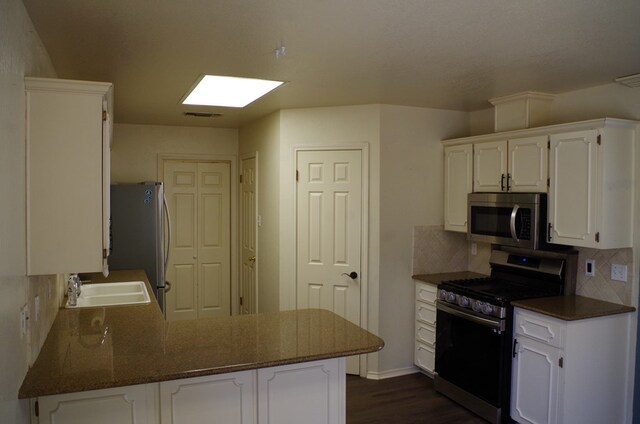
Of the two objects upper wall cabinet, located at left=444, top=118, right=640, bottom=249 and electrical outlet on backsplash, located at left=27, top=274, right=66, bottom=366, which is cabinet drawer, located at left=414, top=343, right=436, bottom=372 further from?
electrical outlet on backsplash, located at left=27, top=274, right=66, bottom=366

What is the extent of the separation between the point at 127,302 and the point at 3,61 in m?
2.43

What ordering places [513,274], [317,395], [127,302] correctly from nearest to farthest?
[317,395]
[127,302]
[513,274]

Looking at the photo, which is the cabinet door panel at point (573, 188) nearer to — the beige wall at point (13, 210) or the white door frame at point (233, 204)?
the beige wall at point (13, 210)

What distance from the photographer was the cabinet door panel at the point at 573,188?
124 inches

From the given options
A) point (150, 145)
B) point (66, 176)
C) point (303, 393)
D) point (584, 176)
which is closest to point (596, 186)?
point (584, 176)

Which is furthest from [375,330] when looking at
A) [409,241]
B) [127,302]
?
[127,302]

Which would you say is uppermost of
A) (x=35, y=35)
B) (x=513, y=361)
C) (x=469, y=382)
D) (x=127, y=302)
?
(x=35, y=35)

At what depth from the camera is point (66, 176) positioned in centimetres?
199

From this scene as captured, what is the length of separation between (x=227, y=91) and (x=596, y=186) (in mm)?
2618

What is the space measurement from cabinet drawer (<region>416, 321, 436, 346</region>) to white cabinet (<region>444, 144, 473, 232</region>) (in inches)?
34.3

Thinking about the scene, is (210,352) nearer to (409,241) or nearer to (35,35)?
(35,35)

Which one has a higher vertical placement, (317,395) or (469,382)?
(317,395)

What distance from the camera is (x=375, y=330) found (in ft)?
13.9

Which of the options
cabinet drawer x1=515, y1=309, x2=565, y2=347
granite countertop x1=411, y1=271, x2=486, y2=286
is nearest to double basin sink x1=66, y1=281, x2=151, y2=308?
granite countertop x1=411, y1=271, x2=486, y2=286
